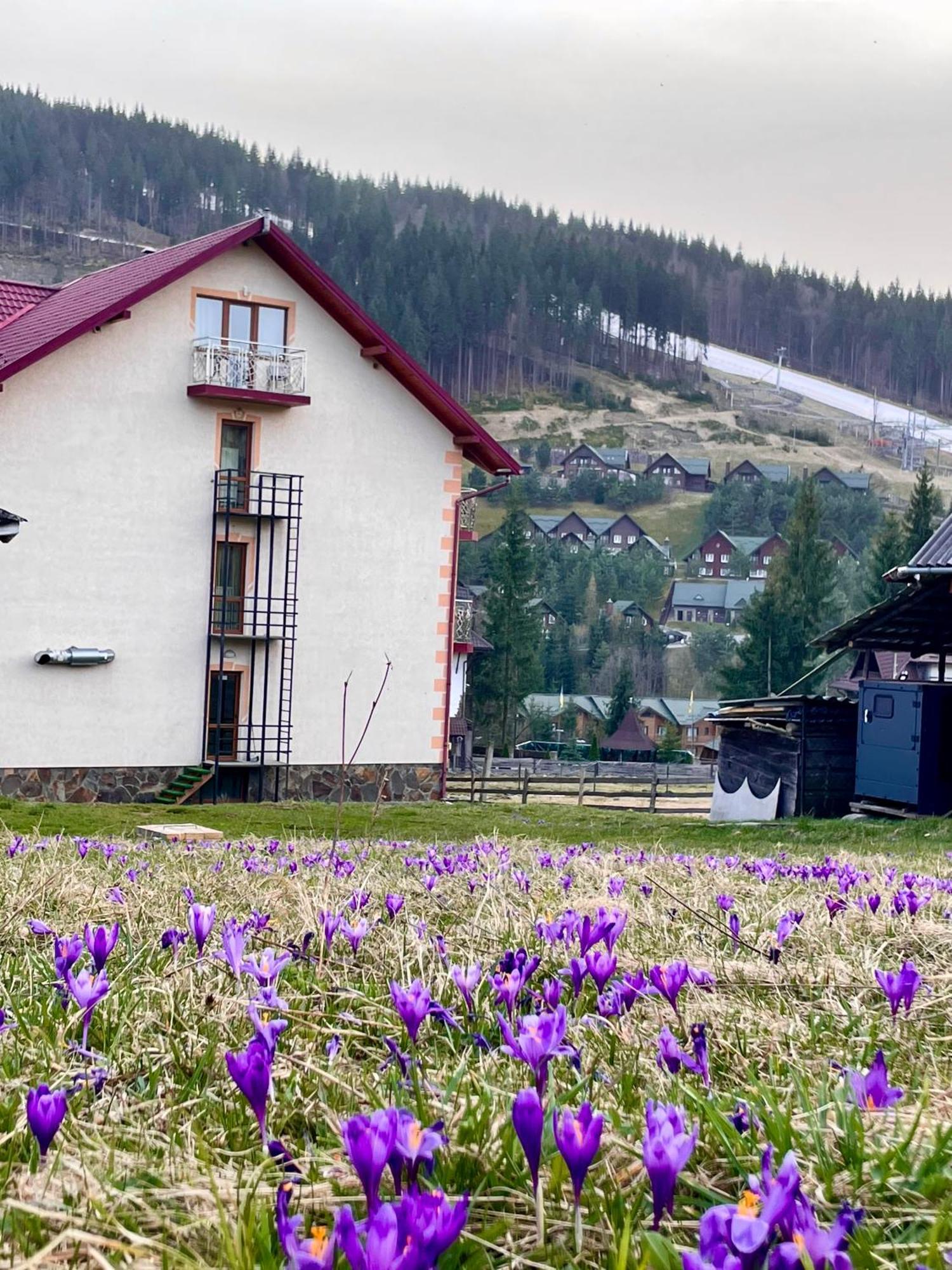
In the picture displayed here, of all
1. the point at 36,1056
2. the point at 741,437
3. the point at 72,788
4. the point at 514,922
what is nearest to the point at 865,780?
Result: the point at 72,788

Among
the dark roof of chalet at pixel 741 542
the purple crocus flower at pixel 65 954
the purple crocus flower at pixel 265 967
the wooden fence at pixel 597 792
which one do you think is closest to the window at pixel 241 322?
the wooden fence at pixel 597 792

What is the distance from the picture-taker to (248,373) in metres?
26.8

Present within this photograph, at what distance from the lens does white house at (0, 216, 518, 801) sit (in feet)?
83.3

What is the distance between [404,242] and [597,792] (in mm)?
133557

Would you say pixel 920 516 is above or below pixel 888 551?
above

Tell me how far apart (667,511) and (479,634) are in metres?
85.0

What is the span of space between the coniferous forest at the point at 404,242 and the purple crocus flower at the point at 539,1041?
165 meters

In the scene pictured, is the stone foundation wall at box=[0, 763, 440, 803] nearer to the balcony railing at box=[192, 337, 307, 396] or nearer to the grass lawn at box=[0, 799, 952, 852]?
the grass lawn at box=[0, 799, 952, 852]

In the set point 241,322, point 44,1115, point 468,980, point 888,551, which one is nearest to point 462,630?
point 241,322

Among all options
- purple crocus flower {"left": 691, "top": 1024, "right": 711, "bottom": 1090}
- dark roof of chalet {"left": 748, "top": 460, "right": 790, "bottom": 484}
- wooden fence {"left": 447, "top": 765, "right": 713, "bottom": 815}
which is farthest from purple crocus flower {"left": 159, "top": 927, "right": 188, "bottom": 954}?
dark roof of chalet {"left": 748, "top": 460, "right": 790, "bottom": 484}

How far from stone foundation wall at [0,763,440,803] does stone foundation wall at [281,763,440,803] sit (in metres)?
0.01

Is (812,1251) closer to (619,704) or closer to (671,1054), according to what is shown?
(671,1054)

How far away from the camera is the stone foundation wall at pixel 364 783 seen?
1101 inches

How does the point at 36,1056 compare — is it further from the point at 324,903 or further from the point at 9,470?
the point at 9,470
